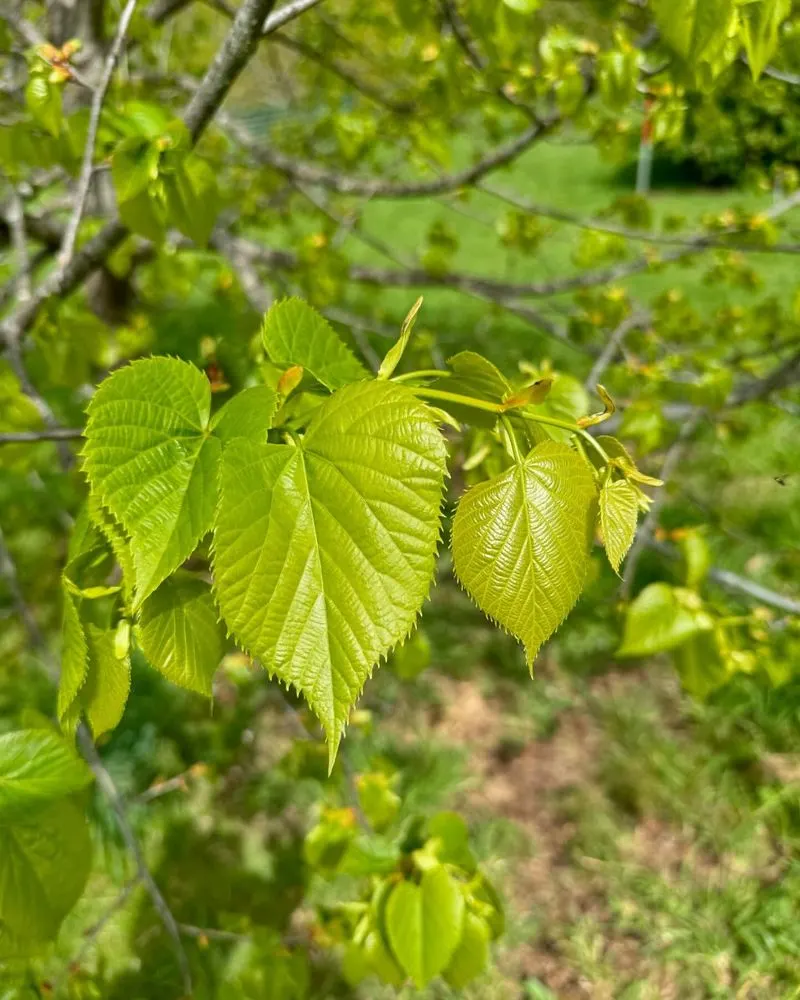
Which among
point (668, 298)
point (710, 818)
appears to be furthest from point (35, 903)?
point (668, 298)

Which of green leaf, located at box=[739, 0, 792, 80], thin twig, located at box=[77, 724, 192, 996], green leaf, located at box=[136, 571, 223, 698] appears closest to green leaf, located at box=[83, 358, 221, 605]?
green leaf, located at box=[136, 571, 223, 698]

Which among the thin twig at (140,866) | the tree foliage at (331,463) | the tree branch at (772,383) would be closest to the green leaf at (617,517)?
the tree foliage at (331,463)

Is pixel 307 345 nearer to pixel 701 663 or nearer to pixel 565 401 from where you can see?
pixel 565 401

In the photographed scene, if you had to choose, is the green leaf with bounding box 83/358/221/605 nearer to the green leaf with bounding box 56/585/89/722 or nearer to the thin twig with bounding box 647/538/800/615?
the green leaf with bounding box 56/585/89/722

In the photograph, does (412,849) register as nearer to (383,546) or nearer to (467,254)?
(383,546)

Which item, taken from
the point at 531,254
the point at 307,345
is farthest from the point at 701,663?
the point at 531,254

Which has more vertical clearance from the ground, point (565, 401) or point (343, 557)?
point (343, 557)
